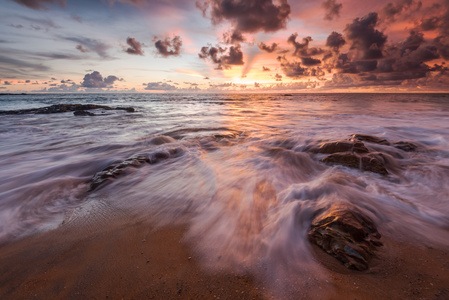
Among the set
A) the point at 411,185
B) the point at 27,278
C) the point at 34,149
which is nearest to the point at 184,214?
the point at 27,278

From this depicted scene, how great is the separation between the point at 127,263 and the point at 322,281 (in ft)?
6.46

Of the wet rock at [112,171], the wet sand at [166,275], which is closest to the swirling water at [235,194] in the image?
the wet rock at [112,171]

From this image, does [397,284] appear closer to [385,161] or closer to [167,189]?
[167,189]

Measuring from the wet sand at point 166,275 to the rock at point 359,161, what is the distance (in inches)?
97.7

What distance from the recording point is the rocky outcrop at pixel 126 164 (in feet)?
13.1

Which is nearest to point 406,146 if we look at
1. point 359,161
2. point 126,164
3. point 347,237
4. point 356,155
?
point 356,155

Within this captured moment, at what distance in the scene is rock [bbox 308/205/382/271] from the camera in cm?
196

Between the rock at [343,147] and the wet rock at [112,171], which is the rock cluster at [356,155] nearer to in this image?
the rock at [343,147]

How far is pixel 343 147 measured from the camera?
5.29 meters

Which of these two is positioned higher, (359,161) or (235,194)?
(359,161)

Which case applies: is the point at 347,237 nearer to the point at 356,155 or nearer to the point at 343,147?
the point at 356,155

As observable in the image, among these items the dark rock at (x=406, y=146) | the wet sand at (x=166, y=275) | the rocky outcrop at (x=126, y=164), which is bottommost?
the rocky outcrop at (x=126, y=164)

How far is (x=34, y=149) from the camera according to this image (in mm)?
6863

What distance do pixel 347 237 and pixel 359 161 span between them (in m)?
3.18
